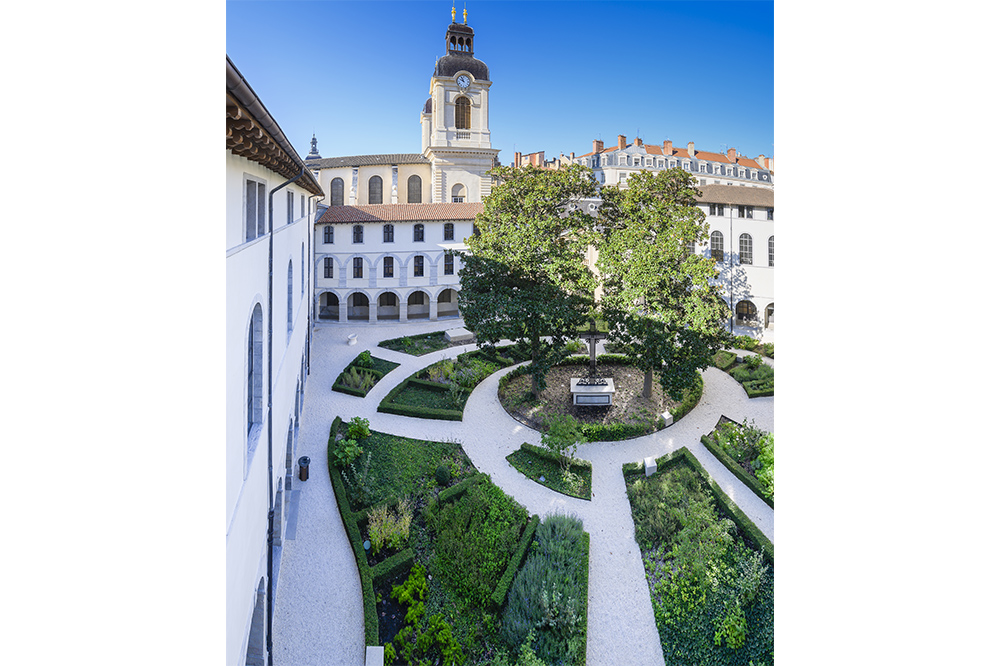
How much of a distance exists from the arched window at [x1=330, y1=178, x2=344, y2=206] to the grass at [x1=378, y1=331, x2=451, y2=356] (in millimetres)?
18163

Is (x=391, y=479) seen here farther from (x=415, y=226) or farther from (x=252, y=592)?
(x=415, y=226)

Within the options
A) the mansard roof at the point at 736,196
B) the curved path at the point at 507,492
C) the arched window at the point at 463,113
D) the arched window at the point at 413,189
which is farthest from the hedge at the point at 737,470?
the arched window at the point at 463,113

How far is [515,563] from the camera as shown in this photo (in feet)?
33.5

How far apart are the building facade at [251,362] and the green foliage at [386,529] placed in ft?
5.54

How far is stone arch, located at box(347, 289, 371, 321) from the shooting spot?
2970cm

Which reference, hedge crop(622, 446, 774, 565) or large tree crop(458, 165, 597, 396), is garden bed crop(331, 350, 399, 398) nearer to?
large tree crop(458, 165, 597, 396)

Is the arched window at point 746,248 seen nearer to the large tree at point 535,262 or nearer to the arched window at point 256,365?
the large tree at point 535,262

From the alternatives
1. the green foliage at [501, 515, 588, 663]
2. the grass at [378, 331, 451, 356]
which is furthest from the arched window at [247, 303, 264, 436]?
the grass at [378, 331, 451, 356]

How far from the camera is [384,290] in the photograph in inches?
1115

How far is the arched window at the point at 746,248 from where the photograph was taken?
25.7m

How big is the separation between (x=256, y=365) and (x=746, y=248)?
23647 millimetres
